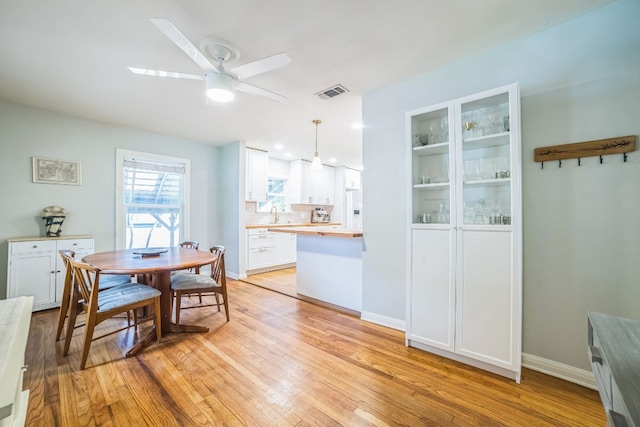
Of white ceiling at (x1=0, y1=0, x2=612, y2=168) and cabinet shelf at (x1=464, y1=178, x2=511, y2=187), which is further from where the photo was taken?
cabinet shelf at (x1=464, y1=178, x2=511, y2=187)

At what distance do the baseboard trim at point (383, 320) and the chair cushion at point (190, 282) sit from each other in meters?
1.64

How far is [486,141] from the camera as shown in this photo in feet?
6.68

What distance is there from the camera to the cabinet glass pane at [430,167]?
2.26 meters

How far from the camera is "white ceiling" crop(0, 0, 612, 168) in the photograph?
5.43ft

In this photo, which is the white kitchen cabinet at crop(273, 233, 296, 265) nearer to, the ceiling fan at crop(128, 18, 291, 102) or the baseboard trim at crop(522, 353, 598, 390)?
the ceiling fan at crop(128, 18, 291, 102)

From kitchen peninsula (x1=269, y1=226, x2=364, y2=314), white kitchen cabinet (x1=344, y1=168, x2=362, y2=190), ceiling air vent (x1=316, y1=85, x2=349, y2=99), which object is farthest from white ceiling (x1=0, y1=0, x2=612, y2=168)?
white kitchen cabinet (x1=344, y1=168, x2=362, y2=190)

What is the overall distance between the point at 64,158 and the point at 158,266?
2.68 meters

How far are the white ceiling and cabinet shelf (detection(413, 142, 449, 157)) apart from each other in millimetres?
738

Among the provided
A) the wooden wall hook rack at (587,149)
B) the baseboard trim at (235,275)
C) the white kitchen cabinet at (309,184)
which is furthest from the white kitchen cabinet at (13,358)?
the white kitchen cabinet at (309,184)

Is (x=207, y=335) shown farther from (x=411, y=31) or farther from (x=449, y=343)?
(x=411, y=31)

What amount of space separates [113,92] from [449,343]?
4.10m

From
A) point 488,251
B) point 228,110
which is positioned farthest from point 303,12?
point 488,251

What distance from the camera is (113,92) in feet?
9.11

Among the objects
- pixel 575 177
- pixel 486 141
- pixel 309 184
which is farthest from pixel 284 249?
pixel 575 177
